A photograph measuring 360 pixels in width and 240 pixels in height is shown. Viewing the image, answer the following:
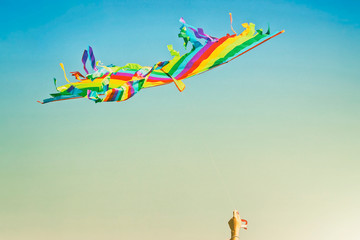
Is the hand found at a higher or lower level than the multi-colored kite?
lower

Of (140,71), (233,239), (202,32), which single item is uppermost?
(202,32)

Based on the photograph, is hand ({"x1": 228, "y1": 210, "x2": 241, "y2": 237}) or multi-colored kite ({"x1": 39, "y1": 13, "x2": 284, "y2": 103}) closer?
hand ({"x1": 228, "y1": 210, "x2": 241, "y2": 237})

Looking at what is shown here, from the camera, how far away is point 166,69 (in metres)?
14.9

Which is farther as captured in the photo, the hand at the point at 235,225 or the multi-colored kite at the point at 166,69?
the multi-colored kite at the point at 166,69

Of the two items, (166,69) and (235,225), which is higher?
(166,69)

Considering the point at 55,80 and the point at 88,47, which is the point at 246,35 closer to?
the point at 88,47

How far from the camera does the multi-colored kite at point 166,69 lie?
13.5 metres

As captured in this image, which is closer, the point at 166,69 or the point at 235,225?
the point at 235,225

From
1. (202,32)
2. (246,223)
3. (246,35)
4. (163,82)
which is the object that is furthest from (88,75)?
(246,223)

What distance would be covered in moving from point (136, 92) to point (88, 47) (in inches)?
82.9

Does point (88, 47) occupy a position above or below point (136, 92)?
above

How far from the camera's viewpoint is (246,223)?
9758 millimetres

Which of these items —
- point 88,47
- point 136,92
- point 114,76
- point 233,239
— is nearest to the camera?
point 233,239

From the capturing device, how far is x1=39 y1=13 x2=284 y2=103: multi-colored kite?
44.4 feet
